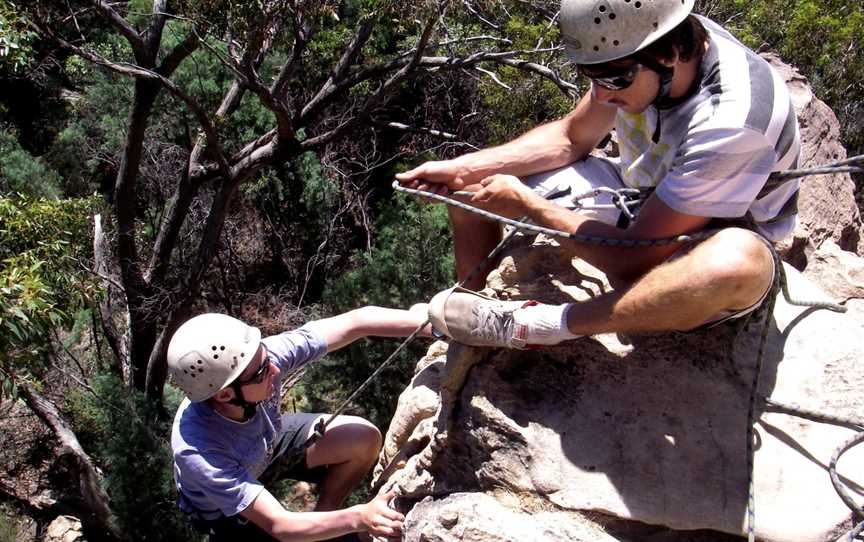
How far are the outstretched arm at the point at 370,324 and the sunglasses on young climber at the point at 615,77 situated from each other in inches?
45.2

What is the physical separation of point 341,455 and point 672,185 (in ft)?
5.58

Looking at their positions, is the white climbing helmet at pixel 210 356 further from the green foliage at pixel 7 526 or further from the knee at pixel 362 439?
the green foliage at pixel 7 526

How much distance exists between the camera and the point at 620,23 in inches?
97.7

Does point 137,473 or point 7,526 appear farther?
point 7,526

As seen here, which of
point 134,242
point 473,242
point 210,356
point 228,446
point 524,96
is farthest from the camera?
point 134,242

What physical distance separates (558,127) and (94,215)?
6559mm

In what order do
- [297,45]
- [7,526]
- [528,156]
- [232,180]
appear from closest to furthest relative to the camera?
[528,156]
[297,45]
[232,180]
[7,526]

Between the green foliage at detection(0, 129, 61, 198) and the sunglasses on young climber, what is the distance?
31.8 feet

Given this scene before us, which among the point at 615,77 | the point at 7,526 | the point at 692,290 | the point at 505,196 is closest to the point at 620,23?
the point at 615,77

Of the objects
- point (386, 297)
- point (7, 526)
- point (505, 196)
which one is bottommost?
point (7, 526)

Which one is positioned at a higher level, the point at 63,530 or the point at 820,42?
the point at 820,42

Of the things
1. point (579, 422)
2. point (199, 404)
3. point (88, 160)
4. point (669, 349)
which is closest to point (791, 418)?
point (669, 349)

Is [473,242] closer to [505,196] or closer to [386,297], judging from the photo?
[505,196]

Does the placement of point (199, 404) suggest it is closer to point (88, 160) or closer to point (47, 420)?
point (47, 420)
